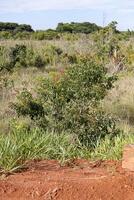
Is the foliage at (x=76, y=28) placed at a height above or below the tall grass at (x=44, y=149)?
below

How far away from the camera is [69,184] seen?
524cm

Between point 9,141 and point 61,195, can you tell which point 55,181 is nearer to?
point 61,195

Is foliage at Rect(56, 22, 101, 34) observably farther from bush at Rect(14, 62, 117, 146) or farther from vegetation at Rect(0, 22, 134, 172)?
bush at Rect(14, 62, 117, 146)

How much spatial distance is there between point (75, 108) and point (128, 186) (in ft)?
12.4

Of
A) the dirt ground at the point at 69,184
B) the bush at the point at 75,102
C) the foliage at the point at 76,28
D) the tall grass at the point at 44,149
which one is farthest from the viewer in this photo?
the foliage at the point at 76,28

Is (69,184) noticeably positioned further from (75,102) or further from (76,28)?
(76,28)

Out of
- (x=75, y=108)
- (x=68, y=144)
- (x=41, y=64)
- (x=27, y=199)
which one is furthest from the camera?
(x=41, y=64)

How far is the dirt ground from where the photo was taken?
5.11 meters

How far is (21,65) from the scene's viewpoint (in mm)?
25484

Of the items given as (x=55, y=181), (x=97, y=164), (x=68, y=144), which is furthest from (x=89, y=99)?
(x=55, y=181)

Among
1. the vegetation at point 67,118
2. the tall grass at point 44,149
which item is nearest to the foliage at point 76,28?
the vegetation at point 67,118

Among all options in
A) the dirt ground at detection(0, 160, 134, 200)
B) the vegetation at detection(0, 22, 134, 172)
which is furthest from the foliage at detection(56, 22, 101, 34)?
the dirt ground at detection(0, 160, 134, 200)

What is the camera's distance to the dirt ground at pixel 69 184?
5105mm

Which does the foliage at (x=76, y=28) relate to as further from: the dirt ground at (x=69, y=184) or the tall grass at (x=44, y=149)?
the dirt ground at (x=69, y=184)
